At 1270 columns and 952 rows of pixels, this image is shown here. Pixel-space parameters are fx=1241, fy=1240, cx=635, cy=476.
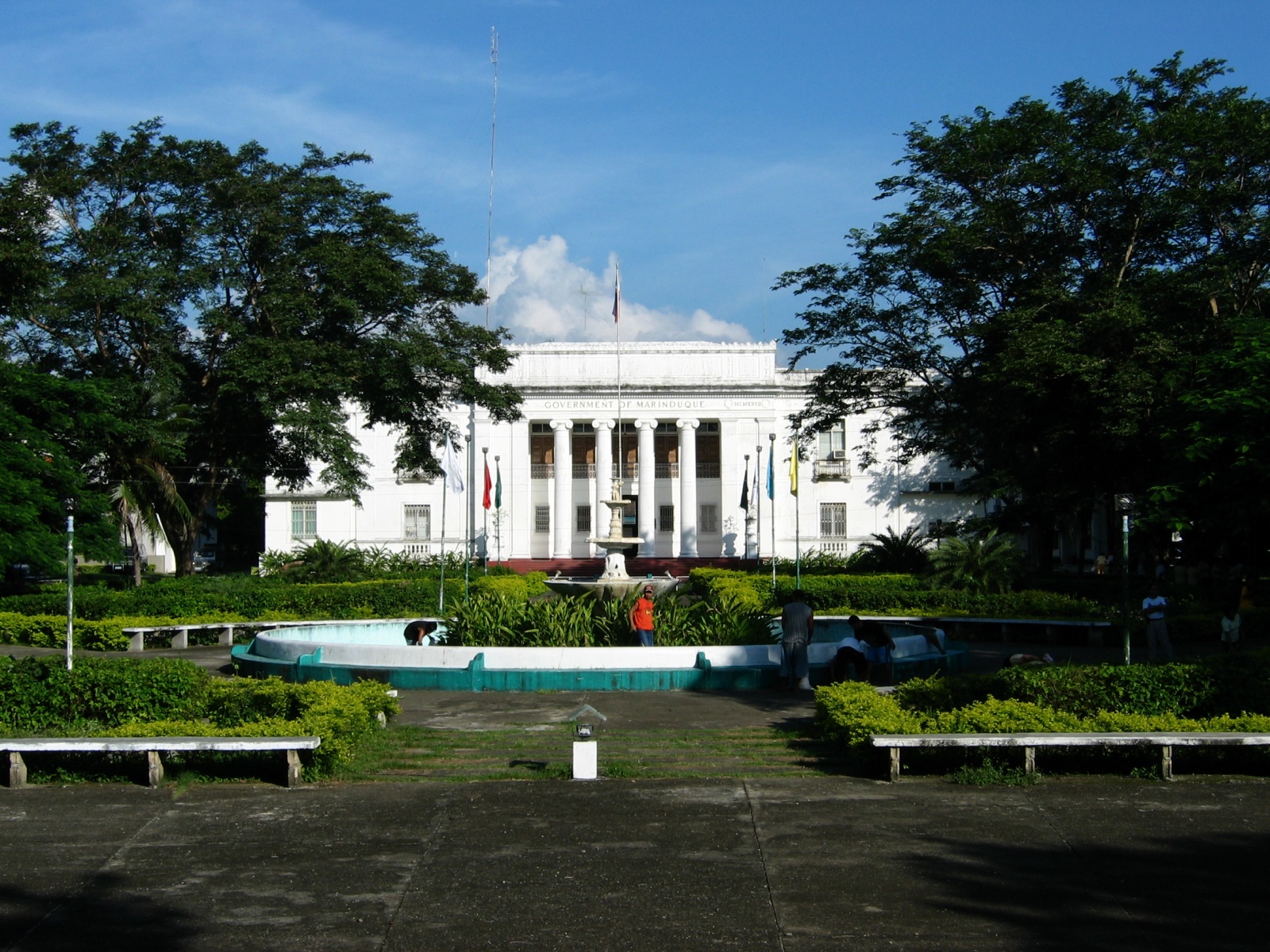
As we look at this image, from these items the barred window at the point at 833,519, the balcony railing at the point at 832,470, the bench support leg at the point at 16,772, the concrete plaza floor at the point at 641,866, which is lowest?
the concrete plaza floor at the point at 641,866

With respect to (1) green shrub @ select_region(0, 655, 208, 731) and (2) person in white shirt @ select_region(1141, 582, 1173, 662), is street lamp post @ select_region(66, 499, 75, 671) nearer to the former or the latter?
(1) green shrub @ select_region(0, 655, 208, 731)

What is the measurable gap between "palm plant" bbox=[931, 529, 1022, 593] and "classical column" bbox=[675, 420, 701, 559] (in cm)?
2404

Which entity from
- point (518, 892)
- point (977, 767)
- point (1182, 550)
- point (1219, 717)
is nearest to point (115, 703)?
point (518, 892)

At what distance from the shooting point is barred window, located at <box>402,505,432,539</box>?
174 feet

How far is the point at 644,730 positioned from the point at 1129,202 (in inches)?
741

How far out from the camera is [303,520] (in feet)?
173

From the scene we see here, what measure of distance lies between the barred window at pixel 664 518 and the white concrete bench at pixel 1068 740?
45444mm

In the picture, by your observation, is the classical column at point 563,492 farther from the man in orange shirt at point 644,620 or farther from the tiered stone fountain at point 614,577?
the man in orange shirt at point 644,620

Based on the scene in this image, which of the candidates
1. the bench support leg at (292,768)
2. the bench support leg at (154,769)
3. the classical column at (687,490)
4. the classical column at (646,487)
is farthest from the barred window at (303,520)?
the bench support leg at (292,768)

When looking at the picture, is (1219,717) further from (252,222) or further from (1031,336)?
(252,222)

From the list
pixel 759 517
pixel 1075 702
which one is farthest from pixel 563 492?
pixel 1075 702

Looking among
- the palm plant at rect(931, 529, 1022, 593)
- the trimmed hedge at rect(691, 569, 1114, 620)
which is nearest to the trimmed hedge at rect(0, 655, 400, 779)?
the trimmed hedge at rect(691, 569, 1114, 620)

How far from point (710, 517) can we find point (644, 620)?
38.2 m

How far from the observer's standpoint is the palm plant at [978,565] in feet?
88.0
